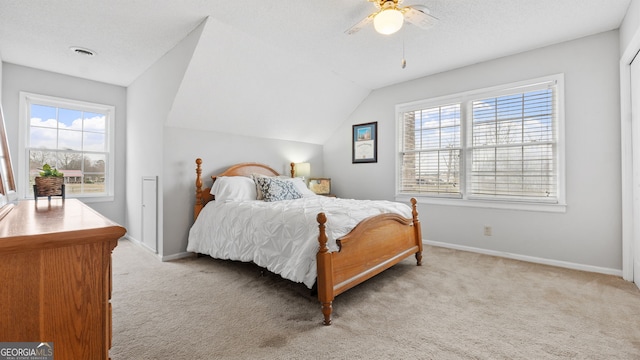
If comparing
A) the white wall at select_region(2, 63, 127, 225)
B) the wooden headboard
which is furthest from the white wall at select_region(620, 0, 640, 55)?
Result: the white wall at select_region(2, 63, 127, 225)

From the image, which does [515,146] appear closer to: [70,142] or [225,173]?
[225,173]

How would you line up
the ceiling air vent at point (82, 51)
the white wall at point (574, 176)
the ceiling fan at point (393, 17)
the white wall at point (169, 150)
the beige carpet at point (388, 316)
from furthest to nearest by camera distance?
1. the white wall at point (169, 150)
2. the ceiling air vent at point (82, 51)
3. the white wall at point (574, 176)
4. the ceiling fan at point (393, 17)
5. the beige carpet at point (388, 316)

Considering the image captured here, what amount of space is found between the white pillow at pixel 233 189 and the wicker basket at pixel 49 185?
1.56 meters

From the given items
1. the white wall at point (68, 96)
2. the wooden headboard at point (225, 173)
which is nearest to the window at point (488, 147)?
the wooden headboard at point (225, 173)

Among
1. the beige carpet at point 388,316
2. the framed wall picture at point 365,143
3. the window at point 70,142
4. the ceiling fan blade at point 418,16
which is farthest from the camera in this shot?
the framed wall picture at point 365,143

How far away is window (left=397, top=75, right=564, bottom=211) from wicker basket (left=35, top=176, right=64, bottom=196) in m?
3.89

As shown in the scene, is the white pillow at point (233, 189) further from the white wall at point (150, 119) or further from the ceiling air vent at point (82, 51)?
the ceiling air vent at point (82, 51)

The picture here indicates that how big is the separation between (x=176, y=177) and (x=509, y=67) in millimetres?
4265

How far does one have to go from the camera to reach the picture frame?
15.7 ft

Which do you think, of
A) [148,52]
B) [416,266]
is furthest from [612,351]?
[148,52]

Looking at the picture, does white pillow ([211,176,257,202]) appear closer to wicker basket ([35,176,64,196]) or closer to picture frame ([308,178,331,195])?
picture frame ([308,178,331,195])

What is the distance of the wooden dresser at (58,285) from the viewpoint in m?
0.73

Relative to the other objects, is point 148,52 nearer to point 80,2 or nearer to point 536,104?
point 80,2

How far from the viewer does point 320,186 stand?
4844 millimetres
